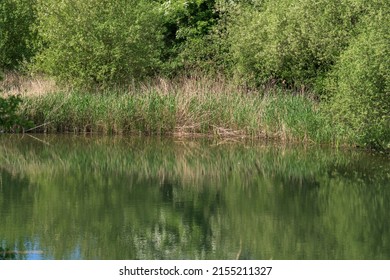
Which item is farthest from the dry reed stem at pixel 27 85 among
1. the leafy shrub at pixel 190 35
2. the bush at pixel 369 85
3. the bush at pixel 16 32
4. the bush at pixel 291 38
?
the bush at pixel 369 85

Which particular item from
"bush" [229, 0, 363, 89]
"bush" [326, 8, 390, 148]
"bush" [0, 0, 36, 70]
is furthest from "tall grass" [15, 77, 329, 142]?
"bush" [0, 0, 36, 70]

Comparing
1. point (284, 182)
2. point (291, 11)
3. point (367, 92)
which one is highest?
point (291, 11)

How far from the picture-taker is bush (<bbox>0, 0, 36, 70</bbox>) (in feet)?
113

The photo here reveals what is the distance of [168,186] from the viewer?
60.0 feet

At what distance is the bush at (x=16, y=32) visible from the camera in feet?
113

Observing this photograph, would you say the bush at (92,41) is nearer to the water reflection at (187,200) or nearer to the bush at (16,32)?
the bush at (16,32)

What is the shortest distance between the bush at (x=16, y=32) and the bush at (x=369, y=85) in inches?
618

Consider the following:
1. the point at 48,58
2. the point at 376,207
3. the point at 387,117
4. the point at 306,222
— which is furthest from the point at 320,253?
the point at 48,58

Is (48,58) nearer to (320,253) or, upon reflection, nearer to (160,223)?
(160,223)

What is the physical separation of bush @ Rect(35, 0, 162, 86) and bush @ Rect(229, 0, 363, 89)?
3.38 meters

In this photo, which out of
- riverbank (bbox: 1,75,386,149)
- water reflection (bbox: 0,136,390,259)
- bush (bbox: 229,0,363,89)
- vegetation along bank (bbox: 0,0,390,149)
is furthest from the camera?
bush (bbox: 229,0,363,89)

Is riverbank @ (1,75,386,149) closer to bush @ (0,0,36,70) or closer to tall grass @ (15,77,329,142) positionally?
tall grass @ (15,77,329,142)
